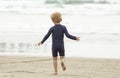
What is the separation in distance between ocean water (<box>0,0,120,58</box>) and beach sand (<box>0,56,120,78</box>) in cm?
114

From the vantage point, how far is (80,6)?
28.2 m

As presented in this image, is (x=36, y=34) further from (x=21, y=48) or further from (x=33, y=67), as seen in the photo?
(x=33, y=67)

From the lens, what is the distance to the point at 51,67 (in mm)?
10547

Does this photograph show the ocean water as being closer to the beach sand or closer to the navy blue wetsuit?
the beach sand

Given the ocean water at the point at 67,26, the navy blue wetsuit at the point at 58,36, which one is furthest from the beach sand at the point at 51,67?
the ocean water at the point at 67,26

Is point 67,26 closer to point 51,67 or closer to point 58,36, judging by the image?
point 51,67

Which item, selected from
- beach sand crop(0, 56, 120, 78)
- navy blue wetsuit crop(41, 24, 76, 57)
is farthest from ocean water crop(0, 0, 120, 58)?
navy blue wetsuit crop(41, 24, 76, 57)

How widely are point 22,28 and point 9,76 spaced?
41.7ft

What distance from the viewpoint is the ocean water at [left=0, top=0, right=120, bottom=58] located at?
14.1m

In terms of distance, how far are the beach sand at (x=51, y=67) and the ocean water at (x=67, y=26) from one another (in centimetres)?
114

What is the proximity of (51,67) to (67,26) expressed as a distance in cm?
1173

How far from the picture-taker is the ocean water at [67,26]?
14070 mm

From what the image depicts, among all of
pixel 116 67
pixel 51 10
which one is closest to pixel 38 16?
pixel 51 10

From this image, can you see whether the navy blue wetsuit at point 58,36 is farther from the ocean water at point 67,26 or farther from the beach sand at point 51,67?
the ocean water at point 67,26
